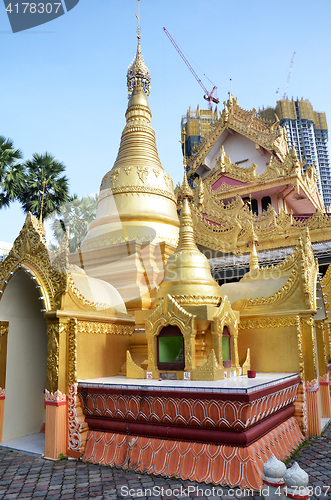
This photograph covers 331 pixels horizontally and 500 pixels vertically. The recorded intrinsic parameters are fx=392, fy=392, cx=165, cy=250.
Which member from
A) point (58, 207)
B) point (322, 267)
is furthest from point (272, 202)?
point (58, 207)

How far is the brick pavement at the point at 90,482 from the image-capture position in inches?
187

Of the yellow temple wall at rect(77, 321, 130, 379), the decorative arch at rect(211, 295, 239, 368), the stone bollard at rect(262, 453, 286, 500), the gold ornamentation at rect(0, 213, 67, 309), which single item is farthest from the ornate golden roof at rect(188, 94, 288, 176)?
the stone bollard at rect(262, 453, 286, 500)

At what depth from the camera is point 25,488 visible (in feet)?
16.5

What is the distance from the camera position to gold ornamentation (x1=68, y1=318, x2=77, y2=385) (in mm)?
6352

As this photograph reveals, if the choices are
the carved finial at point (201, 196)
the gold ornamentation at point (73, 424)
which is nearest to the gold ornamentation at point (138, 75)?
the carved finial at point (201, 196)

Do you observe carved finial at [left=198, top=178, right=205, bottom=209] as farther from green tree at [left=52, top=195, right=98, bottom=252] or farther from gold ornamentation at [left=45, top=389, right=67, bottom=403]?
gold ornamentation at [left=45, top=389, right=67, bottom=403]

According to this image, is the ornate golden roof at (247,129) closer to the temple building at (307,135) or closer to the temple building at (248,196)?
the temple building at (248,196)

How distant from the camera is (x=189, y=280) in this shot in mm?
7352

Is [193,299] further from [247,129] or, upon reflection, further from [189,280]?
[247,129]

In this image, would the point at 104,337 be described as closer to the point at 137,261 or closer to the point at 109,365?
the point at 109,365

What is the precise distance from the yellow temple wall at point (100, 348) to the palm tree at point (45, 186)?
366 inches

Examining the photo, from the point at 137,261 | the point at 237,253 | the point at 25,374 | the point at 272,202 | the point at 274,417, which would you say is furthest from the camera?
the point at 272,202

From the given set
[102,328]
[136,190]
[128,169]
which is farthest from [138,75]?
[102,328]

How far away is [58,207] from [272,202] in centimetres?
1200
